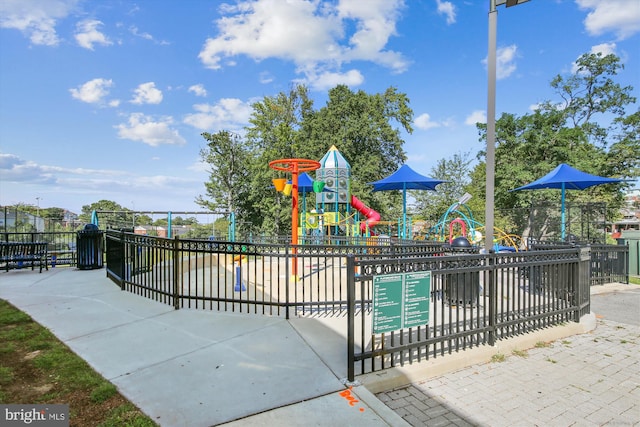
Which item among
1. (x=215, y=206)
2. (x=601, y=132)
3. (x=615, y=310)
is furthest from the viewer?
(x=215, y=206)

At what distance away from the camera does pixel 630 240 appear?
503 inches

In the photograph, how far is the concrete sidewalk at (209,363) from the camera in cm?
297

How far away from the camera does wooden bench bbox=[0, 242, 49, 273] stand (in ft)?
30.9

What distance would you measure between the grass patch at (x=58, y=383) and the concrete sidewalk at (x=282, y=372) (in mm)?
139

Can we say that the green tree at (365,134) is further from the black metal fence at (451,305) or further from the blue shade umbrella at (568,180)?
the black metal fence at (451,305)

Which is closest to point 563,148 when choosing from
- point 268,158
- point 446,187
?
point 446,187

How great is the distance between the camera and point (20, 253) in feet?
33.2

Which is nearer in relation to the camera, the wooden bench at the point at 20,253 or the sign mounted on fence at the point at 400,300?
the sign mounted on fence at the point at 400,300

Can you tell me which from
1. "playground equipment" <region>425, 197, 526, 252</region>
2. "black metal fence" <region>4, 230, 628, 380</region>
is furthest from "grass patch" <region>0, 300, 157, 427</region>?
"playground equipment" <region>425, 197, 526, 252</region>

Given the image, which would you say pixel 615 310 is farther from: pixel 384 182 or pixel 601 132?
pixel 601 132

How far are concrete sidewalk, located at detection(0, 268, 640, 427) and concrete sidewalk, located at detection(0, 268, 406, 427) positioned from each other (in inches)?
0.5

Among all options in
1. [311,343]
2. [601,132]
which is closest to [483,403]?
[311,343]

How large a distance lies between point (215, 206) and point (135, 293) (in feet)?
90.9

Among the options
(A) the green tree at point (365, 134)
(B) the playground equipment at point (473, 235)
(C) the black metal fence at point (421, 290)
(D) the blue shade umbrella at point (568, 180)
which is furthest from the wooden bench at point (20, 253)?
(A) the green tree at point (365, 134)
